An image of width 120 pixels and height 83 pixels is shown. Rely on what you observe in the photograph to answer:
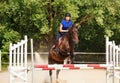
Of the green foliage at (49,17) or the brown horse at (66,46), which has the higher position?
the green foliage at (49,17)

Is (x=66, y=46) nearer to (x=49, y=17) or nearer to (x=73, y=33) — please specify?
(x=73, y=33)

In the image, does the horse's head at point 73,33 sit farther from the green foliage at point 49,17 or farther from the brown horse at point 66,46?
the green foliage at point 49,17

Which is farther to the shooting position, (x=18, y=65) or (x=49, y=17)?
(x=49, y=17)

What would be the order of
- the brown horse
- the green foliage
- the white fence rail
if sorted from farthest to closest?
1. the green foliage
2. the brown horse
3. the white fence rail

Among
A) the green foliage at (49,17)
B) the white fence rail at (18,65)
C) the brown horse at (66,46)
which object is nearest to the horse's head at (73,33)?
the brown horse at (66,46)

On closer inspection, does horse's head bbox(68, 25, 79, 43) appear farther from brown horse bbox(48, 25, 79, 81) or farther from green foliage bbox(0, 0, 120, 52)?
green foliage bbox(0, 0, 120, 52)

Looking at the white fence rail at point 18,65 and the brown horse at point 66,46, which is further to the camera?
the brown horse at point 66,46

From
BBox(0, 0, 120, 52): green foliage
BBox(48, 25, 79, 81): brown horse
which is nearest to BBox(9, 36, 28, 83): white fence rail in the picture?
BBox(48, 25, 79, 81): brown horse

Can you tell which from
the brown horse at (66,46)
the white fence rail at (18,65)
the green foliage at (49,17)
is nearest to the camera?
the white fence rail at (18,65)

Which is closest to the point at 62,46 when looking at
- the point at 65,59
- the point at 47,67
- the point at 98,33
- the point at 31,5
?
the point at 65,59

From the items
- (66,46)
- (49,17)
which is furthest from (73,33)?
(49,17)

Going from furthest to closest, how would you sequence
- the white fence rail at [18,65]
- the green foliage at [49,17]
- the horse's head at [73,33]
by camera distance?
1. the green foliage at [49,17]
2. the horse's head at [73,33]
3. the white fence rail at [18,65]

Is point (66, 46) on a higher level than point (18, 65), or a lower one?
higher

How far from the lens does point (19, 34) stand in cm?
2503
